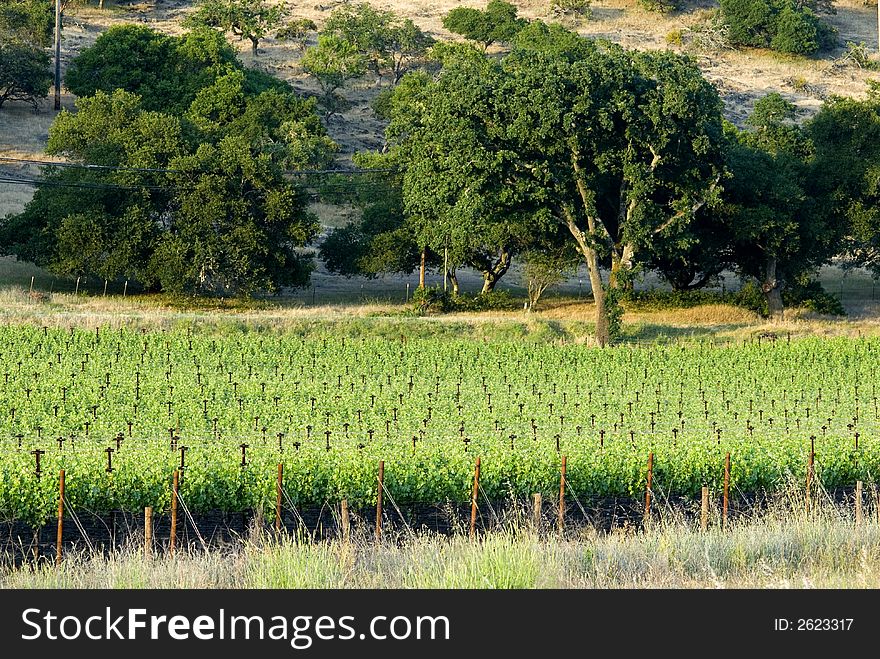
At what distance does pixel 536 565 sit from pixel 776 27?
10420 centimetres

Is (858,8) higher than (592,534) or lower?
higher

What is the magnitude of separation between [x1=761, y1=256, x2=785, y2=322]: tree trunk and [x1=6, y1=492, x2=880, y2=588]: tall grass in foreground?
3708 centimetres

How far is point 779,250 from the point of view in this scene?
2101 inches

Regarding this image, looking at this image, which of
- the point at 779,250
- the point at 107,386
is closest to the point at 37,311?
the point at 107,386

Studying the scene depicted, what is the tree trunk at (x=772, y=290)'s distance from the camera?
53.7 m

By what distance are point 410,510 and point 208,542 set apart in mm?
3724

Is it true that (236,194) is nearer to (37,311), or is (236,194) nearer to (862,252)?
(37,311)

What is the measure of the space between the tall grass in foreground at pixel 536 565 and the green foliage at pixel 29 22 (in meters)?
84.5

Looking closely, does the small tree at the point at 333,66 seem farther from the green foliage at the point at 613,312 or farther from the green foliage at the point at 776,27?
the green foliage at the point at 613,312

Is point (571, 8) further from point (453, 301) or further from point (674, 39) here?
point (453, 301)

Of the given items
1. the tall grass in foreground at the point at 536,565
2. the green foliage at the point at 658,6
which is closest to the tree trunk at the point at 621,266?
the tall grass in foreground at the point at 536,565

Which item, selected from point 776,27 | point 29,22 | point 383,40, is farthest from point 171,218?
point 776,27

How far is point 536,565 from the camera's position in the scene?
14.6m

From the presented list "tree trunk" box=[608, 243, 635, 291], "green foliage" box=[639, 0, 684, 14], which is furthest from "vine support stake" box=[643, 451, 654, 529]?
"green foliage" box=[639, 0, 684, 14]
